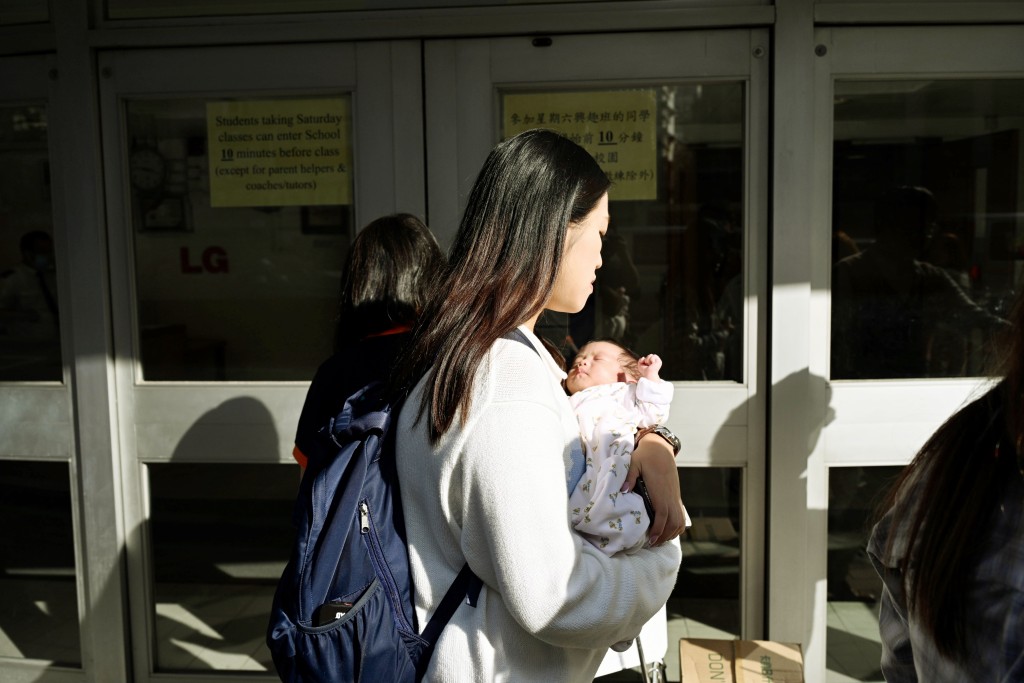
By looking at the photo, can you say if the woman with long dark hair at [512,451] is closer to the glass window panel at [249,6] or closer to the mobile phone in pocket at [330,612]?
the mobile phone in pocket at [330,612]

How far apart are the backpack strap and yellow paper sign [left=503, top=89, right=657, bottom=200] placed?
158cm

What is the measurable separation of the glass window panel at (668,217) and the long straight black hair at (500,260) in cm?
136

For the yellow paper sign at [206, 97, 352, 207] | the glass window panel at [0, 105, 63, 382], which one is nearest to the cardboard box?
the yellow paper sign at [206, 97, 352, 207]

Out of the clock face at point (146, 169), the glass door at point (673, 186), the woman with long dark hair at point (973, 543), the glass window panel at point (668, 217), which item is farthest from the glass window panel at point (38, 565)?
the woman with long dark hair at point (973, 543)

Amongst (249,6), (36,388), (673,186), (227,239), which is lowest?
(36,388)

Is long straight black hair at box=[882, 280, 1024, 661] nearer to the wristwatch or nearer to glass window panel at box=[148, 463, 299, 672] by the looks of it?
the wristwatch

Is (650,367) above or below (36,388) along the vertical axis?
above

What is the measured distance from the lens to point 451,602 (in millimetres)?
1441

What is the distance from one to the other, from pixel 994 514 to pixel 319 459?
1.02m

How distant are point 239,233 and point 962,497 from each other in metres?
2.54

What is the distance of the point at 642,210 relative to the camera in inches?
116

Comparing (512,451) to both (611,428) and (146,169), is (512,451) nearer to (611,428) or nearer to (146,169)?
(611,428)

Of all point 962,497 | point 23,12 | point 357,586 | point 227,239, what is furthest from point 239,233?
point 962,497

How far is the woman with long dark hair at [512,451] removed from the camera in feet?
4.35
